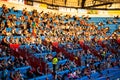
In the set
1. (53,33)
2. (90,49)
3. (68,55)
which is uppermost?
(53,33)

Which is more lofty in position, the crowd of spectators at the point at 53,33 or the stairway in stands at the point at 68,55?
the crowd of spectators at the point at 53,33

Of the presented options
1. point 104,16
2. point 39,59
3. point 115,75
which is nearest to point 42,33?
point 39,59

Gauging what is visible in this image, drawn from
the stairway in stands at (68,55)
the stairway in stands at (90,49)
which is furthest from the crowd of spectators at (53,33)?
the stairway in stands at (68,55)

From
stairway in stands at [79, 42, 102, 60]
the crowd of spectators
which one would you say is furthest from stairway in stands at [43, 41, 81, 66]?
stairway in stands at [79, 42, 102, 60]

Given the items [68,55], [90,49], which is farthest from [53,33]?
[90,49]

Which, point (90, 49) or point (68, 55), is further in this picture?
point (90, 49)

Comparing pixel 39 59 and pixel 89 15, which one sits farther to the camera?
pixel 89 15

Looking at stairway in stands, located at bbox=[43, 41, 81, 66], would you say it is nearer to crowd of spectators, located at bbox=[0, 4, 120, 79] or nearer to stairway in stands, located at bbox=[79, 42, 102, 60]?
crowd of spectators, located at bbox=[0, 4, 120, 79]

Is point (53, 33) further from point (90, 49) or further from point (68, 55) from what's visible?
point (90, 49)

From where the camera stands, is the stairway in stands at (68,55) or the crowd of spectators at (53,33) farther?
the stairway in stands at (68,55)

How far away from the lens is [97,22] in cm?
2786

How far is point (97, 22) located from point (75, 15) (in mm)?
3053

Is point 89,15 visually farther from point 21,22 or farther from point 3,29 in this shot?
point 3,29

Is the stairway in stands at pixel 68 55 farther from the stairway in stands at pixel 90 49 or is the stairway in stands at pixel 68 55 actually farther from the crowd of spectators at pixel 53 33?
the stairway in stands at pixel 90 49
